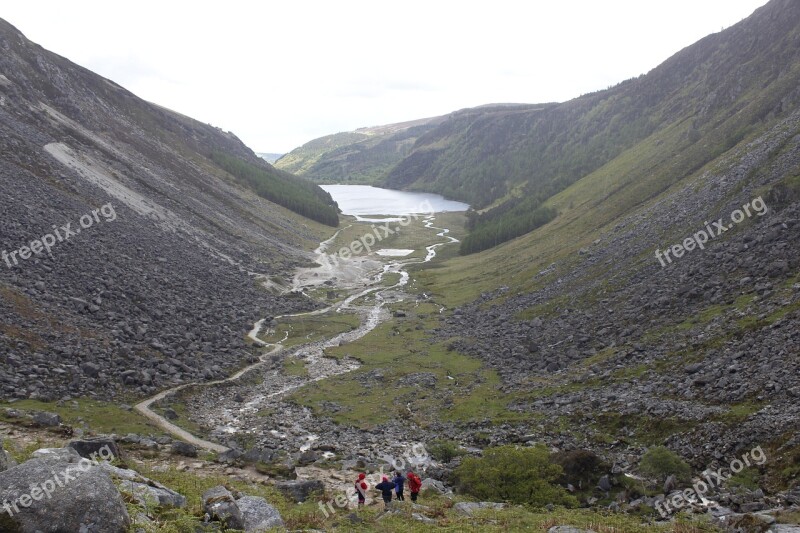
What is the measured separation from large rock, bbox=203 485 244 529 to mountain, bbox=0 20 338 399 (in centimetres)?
2913

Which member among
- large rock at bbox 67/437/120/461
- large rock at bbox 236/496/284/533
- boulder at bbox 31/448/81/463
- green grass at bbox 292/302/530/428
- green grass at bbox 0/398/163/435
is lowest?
green grass at bbox 292/302/530/428

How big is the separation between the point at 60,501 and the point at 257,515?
26.1ft

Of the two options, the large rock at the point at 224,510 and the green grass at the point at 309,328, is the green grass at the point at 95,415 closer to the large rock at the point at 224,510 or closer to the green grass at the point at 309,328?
the large rock at the point at 224,510

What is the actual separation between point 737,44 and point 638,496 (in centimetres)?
20962

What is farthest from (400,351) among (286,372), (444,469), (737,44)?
(737,44)

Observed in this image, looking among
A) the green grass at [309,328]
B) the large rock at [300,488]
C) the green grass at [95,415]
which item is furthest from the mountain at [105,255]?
the large rock at [300,488]

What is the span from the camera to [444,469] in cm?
3638

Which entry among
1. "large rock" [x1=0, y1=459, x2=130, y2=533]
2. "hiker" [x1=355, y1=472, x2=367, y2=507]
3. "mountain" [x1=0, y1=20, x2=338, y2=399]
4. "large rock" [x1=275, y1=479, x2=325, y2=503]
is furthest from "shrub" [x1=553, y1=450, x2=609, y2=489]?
"mountain" [x1=0, y1=20, x2=338, y2=399]

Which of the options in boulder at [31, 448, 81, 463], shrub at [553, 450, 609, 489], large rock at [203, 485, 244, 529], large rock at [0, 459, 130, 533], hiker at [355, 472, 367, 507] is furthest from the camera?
shrub at [553, 450, 609, 489]

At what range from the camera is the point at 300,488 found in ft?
100

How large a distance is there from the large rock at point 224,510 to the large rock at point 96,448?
8510mm

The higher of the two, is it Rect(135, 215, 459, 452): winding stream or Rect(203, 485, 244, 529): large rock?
Rect(203, 485, 244, 529): large rock

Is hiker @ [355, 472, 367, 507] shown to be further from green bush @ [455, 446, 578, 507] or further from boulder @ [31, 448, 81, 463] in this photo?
boulder @ [31, 448, 81, 463]

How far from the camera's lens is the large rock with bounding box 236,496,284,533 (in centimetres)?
2110
